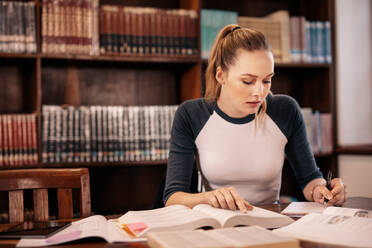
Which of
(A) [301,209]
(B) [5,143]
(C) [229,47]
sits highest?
(C) [229,47]

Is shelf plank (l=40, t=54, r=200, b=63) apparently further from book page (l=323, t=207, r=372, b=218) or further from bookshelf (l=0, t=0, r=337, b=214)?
book page (l=323, t=207, r=372, b=218)

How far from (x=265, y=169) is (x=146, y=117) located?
0.96 meters

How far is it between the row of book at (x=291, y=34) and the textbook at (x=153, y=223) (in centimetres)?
159

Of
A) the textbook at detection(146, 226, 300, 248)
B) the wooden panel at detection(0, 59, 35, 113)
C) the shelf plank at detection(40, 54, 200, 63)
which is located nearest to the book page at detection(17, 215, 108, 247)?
the textbook at detection(146, 226, 300, 248)

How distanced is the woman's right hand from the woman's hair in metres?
0.55

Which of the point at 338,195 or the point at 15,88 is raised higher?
the point at 15,88

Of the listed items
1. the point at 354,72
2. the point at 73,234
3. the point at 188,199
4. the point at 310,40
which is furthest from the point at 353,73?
the point at 73,234

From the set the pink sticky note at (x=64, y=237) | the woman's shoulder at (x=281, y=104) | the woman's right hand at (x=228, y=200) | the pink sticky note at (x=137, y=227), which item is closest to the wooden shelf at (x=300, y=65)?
the woman's shoulder at (x=281, y=104)

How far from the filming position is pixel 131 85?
2.60m

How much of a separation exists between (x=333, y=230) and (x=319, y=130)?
1.77 metres

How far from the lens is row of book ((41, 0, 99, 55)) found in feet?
7.02

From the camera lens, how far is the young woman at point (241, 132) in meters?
1.43

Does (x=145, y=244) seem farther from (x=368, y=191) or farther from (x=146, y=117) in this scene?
(x=368, y=191)

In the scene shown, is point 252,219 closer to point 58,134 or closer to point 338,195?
point 338,195
